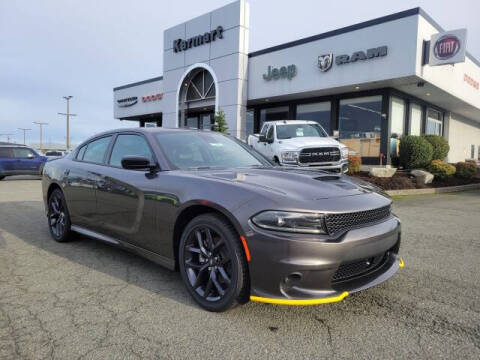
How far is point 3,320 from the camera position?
104 inches

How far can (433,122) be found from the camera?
21828mm

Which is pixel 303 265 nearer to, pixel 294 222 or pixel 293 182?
pixel 294 222

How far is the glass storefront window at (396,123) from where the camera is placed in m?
16.9

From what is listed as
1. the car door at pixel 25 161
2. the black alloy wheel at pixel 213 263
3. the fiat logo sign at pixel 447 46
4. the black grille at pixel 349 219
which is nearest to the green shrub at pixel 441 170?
the fiat logo sign at pixel 447 46

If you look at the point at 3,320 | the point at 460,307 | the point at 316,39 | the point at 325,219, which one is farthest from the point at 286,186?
the point at 316,39

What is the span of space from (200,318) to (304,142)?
8268 mm

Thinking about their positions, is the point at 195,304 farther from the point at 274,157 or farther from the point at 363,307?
the point at 274,157

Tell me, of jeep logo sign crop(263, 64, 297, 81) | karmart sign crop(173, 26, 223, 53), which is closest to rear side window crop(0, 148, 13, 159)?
karmart sign crop(173, 26, 223, 53)

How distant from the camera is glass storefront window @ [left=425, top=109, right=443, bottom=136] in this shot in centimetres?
2102

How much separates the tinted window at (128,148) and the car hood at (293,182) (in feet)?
2.73

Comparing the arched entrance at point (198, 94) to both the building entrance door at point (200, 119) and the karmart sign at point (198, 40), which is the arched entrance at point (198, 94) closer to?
the building entrance door at point (200, 119)

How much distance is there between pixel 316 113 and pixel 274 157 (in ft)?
31.0

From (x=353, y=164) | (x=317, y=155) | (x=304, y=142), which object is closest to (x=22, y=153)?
(x=304, y=142)

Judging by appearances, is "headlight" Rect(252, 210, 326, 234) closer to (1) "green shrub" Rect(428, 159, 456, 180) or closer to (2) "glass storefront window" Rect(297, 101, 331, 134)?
(1) "green shrub" Rect(428, 159, 456, 180)
